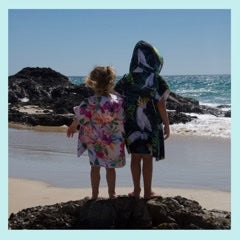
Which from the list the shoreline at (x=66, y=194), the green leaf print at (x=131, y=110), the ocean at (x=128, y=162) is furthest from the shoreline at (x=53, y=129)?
the green leaf print at (x=131, y=110)

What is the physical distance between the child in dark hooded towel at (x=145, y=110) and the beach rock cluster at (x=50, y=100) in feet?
36.7

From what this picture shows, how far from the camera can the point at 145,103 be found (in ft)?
16.6

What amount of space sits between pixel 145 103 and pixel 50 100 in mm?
18002

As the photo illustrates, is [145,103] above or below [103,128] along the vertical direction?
above

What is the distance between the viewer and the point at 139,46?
202 inches

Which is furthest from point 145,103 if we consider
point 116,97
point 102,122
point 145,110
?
point 102,122

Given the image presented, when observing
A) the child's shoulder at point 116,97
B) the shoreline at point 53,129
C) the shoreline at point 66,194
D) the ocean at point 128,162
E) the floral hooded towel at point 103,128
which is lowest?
the shoreline at point 66,194

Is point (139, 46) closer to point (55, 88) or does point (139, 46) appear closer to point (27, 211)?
point (27, 211)

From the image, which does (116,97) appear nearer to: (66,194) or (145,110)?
(145,110)

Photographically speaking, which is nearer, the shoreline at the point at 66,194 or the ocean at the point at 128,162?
the shoreline at the point at 66,194

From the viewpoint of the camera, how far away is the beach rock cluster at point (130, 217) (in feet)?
16.3

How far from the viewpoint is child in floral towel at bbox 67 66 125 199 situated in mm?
4973

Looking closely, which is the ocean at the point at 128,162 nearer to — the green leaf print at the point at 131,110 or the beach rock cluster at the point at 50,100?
the green leaf print at the point at 131,110

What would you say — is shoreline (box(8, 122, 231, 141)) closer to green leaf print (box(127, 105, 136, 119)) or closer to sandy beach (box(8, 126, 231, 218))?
sandy beach (box(8, 126, 231, 218))
